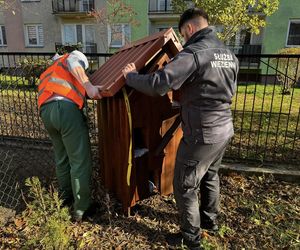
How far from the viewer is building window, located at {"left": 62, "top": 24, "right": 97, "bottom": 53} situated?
65.8ft

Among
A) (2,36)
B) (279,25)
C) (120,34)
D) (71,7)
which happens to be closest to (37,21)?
(71,7)

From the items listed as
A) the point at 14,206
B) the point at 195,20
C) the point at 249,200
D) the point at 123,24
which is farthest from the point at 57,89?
the point at 123,24

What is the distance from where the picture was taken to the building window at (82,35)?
2005 cm

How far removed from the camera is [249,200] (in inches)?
130

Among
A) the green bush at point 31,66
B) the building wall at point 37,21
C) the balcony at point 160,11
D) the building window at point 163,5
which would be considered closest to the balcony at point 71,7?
the building wall at point 37,21

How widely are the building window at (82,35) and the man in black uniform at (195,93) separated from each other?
60.8 ft

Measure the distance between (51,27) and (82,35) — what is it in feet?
7.62

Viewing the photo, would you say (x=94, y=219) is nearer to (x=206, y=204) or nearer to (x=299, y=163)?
(x=206, y=204)

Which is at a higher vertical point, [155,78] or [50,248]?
[155,78]

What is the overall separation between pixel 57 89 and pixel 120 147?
815mm

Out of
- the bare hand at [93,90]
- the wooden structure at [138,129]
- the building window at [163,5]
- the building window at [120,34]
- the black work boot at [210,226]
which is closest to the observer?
the bare hand at [93,90]

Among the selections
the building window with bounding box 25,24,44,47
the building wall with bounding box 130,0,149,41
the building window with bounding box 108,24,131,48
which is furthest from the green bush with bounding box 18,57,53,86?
the building window with bounding box 25,24,44,47

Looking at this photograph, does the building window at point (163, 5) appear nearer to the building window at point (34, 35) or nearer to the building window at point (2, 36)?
the building window at point (34, 35)

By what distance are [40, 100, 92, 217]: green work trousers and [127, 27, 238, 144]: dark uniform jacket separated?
2.29 ft
